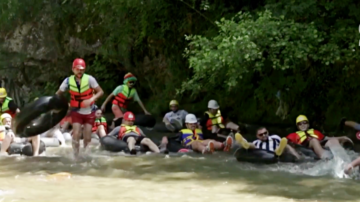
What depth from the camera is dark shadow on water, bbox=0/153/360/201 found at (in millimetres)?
6457

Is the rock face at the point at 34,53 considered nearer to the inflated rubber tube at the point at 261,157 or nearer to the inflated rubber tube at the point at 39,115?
the inflated rubber tube at the point at 39,115

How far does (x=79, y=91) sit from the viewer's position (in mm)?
8461

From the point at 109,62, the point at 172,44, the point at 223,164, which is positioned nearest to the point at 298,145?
the point at 223,164

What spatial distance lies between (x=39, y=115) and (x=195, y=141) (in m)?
3.05

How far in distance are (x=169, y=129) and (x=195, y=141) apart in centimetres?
270

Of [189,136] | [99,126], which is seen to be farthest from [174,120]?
[189,136]

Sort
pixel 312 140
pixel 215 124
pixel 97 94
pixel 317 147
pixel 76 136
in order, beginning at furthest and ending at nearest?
pixel 215 124
pixel 312 140
pixel 317 147
pixel 76 136
pixel 97 94

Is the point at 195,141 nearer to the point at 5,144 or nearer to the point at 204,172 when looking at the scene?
the point at 204,172

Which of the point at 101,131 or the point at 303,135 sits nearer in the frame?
the point at 303,135

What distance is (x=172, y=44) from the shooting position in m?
14.4

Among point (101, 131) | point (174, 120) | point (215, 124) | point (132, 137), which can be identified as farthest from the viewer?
point (174, 120)

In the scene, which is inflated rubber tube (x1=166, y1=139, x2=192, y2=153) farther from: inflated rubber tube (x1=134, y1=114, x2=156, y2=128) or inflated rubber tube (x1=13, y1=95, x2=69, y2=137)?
inflated rubber tube (x1=134, y1=114, x2=156, y2=128)

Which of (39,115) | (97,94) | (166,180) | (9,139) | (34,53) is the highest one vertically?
(34,53)

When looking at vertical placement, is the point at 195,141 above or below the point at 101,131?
below
